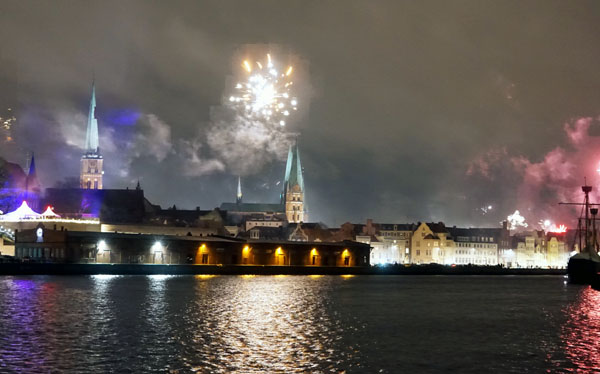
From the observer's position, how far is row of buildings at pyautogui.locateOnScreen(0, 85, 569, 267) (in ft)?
334

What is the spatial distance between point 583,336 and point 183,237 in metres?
78.8

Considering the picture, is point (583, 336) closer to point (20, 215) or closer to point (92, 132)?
point (20, 215)

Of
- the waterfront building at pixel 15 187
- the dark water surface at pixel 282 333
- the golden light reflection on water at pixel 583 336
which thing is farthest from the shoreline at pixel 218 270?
the golden light reflection on water at pixel 583 336

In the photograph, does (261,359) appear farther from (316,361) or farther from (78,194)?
(78,194)

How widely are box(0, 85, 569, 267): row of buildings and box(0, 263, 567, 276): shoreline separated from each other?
3.73m

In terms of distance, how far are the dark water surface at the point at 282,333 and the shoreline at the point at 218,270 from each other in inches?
1103

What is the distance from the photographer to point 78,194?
146875 millimetres

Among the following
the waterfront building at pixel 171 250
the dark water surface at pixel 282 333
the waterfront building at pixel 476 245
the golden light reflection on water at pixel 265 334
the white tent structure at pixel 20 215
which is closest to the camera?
the golden light reflection on water at pixel 265 334

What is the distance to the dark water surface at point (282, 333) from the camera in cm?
2880

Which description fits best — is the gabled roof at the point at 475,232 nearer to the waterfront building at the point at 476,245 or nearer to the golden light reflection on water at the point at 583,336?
the waterfront building at the point at 476,245

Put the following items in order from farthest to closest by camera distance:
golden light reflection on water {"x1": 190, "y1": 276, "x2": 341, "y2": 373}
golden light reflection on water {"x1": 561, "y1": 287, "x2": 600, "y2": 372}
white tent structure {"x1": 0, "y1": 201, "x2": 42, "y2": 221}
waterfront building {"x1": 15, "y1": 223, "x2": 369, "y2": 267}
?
white tent structure {"x1": 0, "y1": 201, "x2": 42, "y2": 221}
waterfront building {"x1": 15, "y1": 223, "x2": 369, "y2": 267}
golden light reflection on water {"x1": 561, "y1": 287, "x2": 600, "y2": 372}
golden light reflection on water {"x1": 190, "y1": 276, "x2": 341, "y2": 373}

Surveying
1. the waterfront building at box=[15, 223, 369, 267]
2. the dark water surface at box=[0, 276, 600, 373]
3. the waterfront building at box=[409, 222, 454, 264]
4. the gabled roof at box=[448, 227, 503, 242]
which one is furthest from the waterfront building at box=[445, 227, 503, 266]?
the dark water surface at box=[0, 276, 600, 373]

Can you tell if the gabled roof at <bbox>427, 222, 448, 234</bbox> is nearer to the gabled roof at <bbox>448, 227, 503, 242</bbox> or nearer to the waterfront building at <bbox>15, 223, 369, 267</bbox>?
the gabled roof at <bbox>448, 227, 503, 242</bbox>

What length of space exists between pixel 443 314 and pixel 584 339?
1437cm
